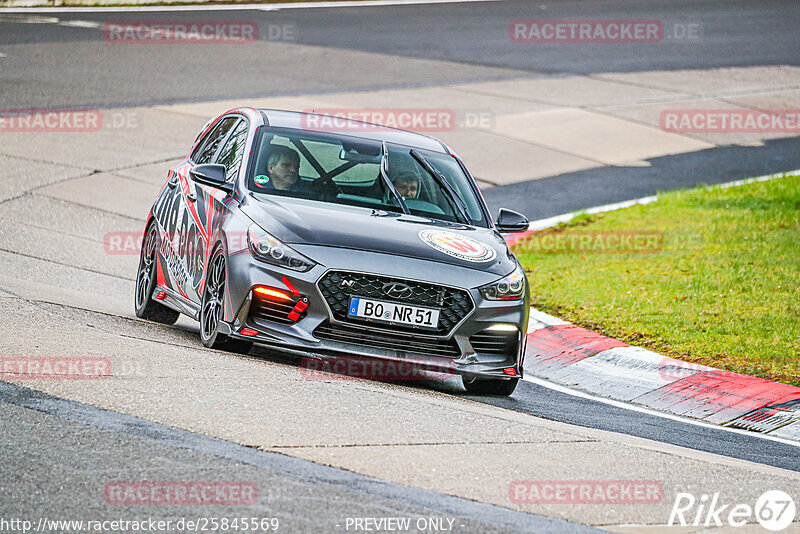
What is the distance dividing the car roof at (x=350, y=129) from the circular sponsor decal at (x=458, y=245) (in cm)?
130

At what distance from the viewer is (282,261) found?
7.58 m

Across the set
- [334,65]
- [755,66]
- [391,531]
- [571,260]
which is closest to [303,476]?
[391,531]

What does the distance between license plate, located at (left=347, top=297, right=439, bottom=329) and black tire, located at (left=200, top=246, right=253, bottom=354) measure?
2.57 feet

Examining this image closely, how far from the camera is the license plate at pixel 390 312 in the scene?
757 centimetres

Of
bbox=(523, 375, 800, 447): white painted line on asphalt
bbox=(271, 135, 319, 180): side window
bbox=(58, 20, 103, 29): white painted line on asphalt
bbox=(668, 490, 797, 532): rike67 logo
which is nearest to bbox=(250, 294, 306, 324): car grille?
bbox=(271, 135, 319, 180): side window

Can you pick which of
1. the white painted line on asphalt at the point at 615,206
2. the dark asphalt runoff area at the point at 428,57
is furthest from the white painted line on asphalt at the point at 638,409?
the dark asphalt runoff area at the point at 428,57

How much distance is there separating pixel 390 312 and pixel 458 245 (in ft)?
2.59

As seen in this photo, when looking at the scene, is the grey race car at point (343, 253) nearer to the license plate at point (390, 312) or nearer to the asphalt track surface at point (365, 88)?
the license plate at point (390, 312)

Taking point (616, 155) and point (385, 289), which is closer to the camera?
point (385, 289)

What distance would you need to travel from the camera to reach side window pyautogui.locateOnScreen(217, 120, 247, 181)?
29.0ft

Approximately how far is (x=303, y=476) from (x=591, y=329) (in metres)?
5.64

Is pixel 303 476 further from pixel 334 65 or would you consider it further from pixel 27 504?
pixel 334 65

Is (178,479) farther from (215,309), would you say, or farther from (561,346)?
(561,346)

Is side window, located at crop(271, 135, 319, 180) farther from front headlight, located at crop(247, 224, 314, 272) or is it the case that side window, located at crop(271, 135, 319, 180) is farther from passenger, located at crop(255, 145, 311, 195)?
front headlight, located at crop(247, 224, 314, 272)
